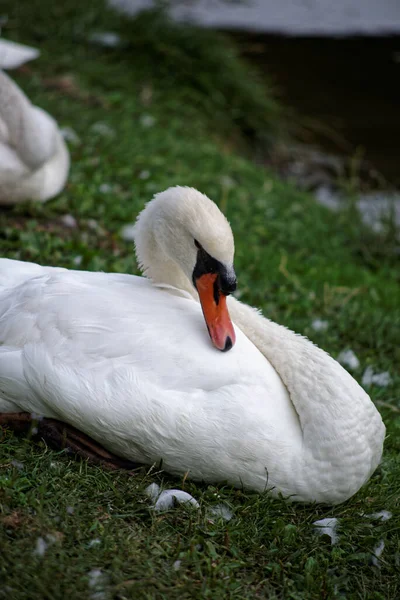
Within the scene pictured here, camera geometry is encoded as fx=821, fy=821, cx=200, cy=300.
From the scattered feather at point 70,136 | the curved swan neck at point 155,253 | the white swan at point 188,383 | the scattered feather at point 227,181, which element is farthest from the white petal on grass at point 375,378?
the scattered feather at point 70,136

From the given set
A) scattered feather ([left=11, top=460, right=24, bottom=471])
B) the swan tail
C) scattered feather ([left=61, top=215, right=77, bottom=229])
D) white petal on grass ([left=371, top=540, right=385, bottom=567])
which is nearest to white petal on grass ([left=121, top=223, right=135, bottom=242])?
scattered feather ([left=61, top=215, right=77, bottom=229])

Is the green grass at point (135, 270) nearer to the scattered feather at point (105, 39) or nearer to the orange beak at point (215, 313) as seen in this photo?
the scattered feather at point (105, 39)

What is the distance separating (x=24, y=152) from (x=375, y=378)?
236 centimetres

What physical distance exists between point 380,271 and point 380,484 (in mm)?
3157

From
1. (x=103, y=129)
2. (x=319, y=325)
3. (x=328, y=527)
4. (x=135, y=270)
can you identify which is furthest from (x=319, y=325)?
(x=103, y=129)

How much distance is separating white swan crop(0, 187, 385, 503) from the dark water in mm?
5788

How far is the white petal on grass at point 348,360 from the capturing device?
13.6ft

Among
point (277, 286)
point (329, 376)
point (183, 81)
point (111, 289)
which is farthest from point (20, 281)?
point (183, 81)

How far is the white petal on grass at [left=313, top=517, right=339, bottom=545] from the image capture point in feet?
9.36

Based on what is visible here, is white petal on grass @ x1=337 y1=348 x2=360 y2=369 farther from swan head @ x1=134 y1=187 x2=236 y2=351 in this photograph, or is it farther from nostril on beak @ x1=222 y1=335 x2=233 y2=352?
nostril on beak @ x1=222 y1=335 x2=233 y2=352

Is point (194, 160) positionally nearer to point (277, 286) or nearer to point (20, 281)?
point (277, 286)

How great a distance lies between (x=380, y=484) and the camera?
3.23 m

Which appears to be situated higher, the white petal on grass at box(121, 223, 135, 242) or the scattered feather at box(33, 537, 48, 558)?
the scattered feather at box(33, 537, 48, 558)

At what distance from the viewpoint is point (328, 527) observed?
2877mm
